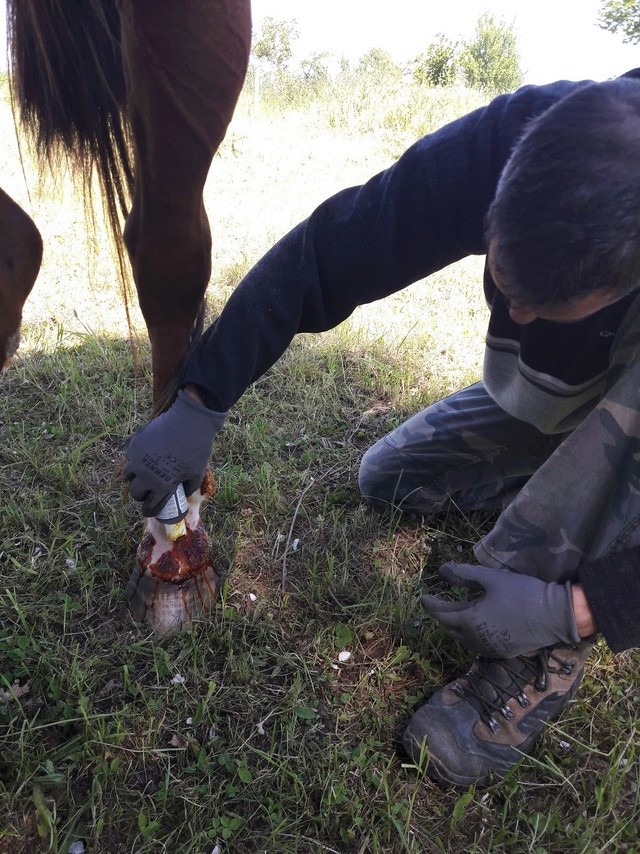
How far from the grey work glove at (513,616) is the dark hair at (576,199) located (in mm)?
527

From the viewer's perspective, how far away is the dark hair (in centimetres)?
78

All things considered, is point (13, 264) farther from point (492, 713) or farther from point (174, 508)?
point (492, 713)

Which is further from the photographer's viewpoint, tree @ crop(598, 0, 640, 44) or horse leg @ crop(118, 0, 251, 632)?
tree @ crop(598, 0, 640, 44)

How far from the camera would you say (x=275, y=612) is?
131 cm

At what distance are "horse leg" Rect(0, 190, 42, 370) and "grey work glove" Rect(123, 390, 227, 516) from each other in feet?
0.91

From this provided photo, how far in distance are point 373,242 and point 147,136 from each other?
414 millimetres

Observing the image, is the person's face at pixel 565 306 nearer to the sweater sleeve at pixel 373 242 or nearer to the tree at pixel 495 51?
the sweater sleeve at pixel 373 242

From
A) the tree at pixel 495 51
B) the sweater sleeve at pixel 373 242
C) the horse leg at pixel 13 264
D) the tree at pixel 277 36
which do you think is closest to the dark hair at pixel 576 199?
the sweater sleeve at pixel 373 242

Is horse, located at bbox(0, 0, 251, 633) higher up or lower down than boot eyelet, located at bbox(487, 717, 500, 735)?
higher up

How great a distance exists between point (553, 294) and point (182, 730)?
3.14ft

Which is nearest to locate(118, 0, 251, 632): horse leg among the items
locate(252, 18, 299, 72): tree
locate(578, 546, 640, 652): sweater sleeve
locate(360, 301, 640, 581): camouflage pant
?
locate(360, 301, 640, 581): camouflage pant

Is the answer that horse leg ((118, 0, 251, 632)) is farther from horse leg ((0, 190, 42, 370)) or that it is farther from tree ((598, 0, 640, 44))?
tree ((598, 0, 640, 44))

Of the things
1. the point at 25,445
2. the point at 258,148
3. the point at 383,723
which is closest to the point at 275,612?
the point at 383,723

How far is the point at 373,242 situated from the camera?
3.61 ft
